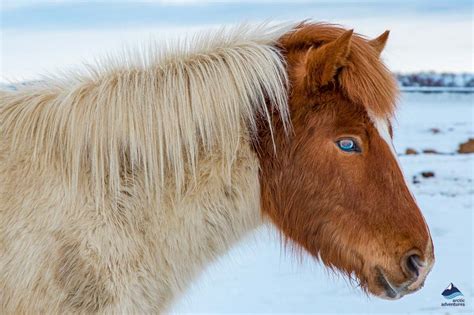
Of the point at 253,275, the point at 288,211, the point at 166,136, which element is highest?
the point at 166,136

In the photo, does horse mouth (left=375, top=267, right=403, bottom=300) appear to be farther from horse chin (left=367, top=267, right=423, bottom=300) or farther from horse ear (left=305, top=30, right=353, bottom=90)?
horse ear (left=305, top=30, right=353, bottom=90)

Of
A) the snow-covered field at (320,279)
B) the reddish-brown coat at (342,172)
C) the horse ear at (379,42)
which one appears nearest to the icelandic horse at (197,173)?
the reddish-brown coat at (342,172)

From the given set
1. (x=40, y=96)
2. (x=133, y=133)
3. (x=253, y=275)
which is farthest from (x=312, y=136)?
(x=253, y=275)

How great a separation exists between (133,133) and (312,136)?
2.73 feet

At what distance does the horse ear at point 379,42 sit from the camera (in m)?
3.33

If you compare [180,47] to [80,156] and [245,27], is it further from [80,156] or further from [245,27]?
[80,156]

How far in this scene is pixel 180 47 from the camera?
3.24 meters

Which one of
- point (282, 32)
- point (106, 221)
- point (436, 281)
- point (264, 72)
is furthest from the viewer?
point (436, 281)

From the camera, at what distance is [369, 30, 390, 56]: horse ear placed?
3327 millimetres

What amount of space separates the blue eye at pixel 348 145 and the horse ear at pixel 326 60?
290 mm

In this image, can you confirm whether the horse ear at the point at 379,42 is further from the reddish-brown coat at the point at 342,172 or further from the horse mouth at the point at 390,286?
the horse mouth at the point at 390,286

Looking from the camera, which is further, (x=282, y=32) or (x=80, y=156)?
(x=282, y=32)

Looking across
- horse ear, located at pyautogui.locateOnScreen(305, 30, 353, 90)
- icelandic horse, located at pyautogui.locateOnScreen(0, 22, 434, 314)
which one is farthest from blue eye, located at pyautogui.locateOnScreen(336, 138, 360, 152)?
horse ear, located at pyautogui.locateOnScreen(305, 30, 353, 90)

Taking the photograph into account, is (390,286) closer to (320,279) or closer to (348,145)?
(348,145)
